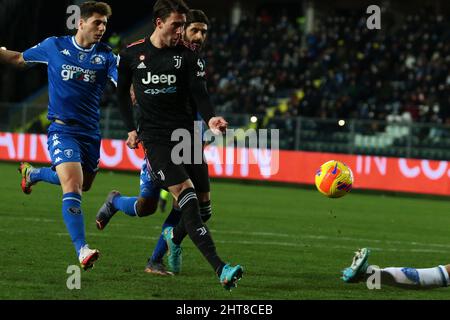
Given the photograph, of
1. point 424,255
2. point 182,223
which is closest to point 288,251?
point 424,255

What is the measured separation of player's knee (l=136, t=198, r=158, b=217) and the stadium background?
6.00 ft

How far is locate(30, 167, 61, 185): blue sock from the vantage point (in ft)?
33.9

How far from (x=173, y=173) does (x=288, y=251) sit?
134 inches

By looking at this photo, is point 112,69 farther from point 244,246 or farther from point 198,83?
point 244,246

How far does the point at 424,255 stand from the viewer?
11.2 meters

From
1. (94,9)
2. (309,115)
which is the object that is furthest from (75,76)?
(309,115)

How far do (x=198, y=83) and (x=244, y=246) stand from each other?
3694 millimetres

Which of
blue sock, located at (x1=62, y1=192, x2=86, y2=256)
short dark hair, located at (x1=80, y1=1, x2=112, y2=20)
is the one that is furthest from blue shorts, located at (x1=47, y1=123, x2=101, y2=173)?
short dark hair, located at (x1=80, y1=1, x2=112, y2=20)

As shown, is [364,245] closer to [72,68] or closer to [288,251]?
[288,251]

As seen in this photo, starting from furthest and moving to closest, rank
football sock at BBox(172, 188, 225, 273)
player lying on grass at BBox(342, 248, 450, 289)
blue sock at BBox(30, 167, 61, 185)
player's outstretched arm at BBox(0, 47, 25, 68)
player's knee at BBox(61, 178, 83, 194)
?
1. blue sock at BBox(30, 167, 61, 185)
2. player's outstretched arm at BBox(0, 47, 25, 68)
3. player's knee at BBox(61, 178, 83, 194)
4. football sock at BBox(172, 188, 225, 273)
5. player lying on grass at BBox(342, 248, 450, 289)

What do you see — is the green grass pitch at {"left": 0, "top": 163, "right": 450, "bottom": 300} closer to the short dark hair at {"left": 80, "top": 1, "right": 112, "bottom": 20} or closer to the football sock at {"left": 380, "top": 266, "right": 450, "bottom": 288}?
the football sock at {"left": 380, "top": 266, "right": 450, "bottom": 288}

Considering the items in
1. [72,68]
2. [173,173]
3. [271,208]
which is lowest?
[271,208]

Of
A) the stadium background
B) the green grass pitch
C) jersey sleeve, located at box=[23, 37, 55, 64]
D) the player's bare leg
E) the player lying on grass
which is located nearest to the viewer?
A: the player lying on grass

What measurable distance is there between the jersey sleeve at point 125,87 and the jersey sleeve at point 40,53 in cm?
109
